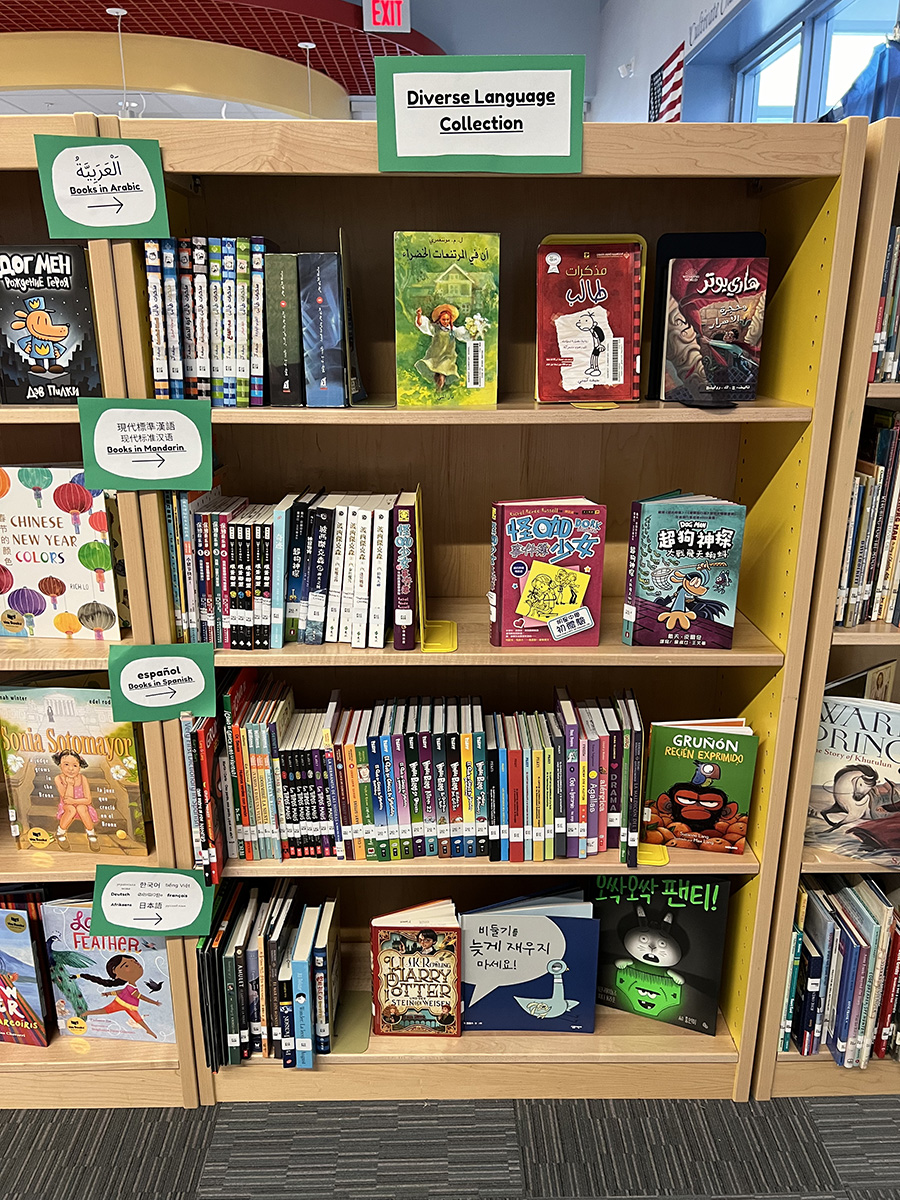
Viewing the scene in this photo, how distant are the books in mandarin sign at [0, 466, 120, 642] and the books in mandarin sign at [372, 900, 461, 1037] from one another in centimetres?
85

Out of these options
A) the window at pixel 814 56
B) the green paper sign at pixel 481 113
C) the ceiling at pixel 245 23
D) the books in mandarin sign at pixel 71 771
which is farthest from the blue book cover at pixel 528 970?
the ceiling at pixel 245 23

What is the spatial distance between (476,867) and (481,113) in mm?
1364

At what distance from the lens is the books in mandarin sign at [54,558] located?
4.94 feet

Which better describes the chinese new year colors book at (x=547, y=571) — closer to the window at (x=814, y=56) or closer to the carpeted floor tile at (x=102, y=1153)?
the carpeted floor tile at (x=102, y=1153)

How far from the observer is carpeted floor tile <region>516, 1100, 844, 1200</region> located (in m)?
1.62

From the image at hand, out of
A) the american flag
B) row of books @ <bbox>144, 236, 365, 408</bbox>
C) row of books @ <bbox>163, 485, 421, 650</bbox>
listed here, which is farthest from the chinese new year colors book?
the american flag

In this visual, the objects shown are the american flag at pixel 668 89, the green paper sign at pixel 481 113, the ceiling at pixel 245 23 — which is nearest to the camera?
the green paper sign at pixel 481 113

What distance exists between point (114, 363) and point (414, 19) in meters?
7.06

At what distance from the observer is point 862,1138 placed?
67.5 inches

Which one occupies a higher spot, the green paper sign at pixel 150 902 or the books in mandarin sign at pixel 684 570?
the books in mandarin sign at pixel 684 570

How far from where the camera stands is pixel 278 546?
1511 millimetres

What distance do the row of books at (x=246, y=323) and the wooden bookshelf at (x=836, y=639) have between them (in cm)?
86

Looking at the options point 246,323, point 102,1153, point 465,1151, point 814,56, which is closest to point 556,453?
point 246,323

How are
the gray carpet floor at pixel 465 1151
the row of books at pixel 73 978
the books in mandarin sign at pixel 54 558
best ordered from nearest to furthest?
the books in mandarin sign at pixel 54 558
the gray carpet floor at pixel 465 1151
the row of books at pixel 73 978
